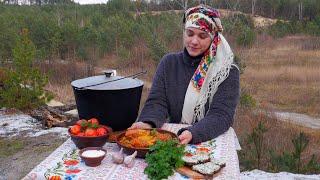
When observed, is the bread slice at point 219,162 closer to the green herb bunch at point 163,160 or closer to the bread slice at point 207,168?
the bread slice at point 207,168

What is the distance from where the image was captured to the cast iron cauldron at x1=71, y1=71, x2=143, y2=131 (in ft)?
7.68

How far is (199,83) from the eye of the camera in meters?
2.70

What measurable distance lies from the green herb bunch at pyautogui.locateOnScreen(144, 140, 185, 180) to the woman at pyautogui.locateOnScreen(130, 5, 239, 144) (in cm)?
47

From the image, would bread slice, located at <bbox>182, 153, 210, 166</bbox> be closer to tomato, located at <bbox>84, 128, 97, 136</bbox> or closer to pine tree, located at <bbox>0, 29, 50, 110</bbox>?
tomato, located at <bbox>84, 128, 97, 136</bbox>

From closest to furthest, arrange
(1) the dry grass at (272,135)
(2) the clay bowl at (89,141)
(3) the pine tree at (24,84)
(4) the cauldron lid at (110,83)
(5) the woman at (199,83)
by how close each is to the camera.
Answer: (2) the clay bowl at (89,141) < (4) the cauldron lid at (110,83) < (5) the woman at (199,83) < (1) the dry grass at (272,135) < (3) the pine tree at (24,84)

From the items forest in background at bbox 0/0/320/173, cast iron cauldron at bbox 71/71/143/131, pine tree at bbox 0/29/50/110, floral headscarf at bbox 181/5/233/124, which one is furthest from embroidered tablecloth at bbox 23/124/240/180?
pine tree at bbox 0/29/50/110

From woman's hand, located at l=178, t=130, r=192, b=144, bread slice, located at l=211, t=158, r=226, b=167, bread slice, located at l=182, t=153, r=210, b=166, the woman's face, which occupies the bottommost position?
bread slice, located at l=211, t=158, r=226, b=167

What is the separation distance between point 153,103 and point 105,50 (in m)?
11.9

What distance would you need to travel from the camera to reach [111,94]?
2.34 metres

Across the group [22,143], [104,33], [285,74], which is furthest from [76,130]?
[104,33]

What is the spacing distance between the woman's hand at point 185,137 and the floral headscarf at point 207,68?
1.40 feet

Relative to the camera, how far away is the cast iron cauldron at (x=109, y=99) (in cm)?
234

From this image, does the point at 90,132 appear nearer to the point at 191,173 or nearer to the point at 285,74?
the point at 191,173

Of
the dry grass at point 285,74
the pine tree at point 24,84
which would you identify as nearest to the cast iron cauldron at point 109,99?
the pine tree at point 24,84
